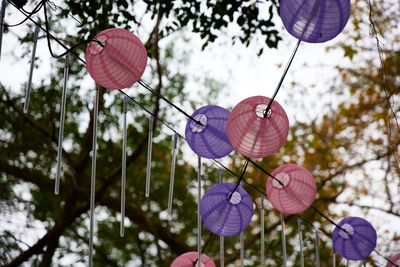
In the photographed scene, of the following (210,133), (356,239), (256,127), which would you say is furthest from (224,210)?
(356,239)

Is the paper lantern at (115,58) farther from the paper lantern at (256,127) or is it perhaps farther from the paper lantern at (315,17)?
the paper lantern at (315,17)

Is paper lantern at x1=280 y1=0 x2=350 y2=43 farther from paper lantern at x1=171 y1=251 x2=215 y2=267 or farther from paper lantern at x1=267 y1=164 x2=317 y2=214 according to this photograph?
paper lantern at x1=171 y1=251 x2=215 y2=267

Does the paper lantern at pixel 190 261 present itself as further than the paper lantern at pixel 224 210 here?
Yes

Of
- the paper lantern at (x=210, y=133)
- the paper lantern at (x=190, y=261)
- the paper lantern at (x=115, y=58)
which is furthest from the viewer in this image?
the paper lantern at (x=190, y=261)

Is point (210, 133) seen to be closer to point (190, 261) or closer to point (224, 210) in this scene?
point (224, 210)

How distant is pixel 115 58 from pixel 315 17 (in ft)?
2.87

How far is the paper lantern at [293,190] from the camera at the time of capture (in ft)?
8.37

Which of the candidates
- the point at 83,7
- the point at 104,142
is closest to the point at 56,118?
the point at 104,142

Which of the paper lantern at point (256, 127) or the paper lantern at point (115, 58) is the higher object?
the paper lantern at point (115, 58)

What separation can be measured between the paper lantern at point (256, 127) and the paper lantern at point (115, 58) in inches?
20.2

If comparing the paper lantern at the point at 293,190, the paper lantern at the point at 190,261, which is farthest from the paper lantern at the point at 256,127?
the paper lantern at the point at 190,261

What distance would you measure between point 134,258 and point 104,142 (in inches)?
75.4

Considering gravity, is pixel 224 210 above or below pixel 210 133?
below

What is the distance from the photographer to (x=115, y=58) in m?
1.86
